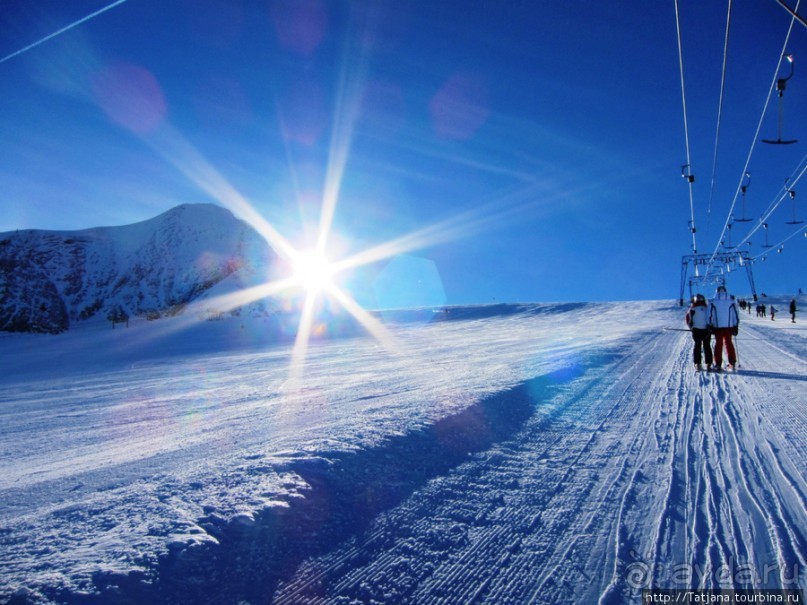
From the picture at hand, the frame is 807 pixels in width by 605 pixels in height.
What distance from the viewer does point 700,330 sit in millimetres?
9547

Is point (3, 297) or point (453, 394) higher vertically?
point (3, 297)

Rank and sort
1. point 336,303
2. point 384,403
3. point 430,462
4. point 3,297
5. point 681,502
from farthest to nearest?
point 336,303 → point 3,297 → point 384,403 → point 430,462 → point 681,502

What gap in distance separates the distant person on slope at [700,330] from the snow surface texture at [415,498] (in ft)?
8.57

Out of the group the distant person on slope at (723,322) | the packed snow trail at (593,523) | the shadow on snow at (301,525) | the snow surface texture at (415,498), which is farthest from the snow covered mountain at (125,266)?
the packed snow trail at (593,523)

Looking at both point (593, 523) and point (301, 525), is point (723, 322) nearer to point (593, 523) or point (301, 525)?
point (593, 523)

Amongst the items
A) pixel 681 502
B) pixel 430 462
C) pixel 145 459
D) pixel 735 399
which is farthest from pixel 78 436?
pixel 735 399

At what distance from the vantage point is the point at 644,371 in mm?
9352

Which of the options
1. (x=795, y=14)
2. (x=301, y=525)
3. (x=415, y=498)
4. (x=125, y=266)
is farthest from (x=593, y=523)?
(x=125, y=266)

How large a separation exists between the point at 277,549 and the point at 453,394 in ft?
14.0

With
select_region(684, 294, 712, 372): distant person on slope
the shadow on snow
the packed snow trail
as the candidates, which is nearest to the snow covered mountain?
→ select_region(684, 294, 712, 372): distant person on slope

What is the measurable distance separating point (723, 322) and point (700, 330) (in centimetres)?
45

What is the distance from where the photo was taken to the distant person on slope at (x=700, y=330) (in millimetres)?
9391

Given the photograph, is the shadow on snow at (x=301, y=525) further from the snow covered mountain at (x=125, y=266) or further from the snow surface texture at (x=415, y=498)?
the snow covered mountain at (x=125, y=266)

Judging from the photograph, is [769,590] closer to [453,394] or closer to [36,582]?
[36,582]
